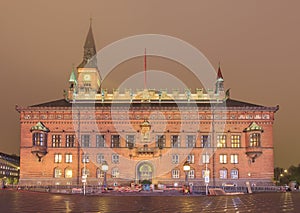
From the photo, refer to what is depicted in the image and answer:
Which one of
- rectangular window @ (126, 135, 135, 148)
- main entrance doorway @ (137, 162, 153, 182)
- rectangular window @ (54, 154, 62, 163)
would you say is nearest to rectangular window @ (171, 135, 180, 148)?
main entrance doorway @ (137, 162, 153, 182)

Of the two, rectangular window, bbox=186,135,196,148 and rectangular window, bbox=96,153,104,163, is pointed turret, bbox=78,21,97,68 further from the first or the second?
rectangular window, bbox=186,135,196,148

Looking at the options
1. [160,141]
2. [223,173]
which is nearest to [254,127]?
[223,173]

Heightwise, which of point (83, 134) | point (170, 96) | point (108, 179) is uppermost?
point (170, 96)

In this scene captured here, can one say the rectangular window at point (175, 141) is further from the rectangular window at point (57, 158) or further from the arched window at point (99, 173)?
the rectangular window at point (57, 158)

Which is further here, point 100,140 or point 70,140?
point 100,140

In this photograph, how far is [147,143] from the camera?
271 ft

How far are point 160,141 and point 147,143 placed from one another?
231 centimetres

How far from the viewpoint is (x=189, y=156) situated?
8312 centimetres

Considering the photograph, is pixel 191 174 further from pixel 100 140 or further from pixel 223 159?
pixel 100 140

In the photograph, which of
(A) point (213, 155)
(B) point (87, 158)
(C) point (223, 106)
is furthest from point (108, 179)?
(C) point (223, 106)

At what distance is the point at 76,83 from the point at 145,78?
16.0 metres

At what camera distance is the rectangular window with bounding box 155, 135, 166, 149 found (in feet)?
271

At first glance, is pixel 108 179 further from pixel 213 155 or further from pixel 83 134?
pixel 213 155

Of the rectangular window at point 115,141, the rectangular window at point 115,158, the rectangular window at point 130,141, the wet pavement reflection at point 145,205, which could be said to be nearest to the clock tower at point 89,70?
the rectangular window at point 115,141
